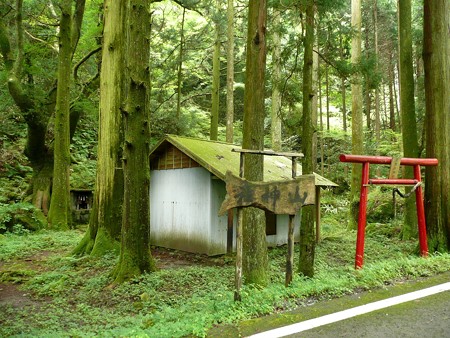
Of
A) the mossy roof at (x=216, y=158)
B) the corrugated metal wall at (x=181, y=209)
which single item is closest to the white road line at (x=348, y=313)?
the mossy roof at (x=216, y=158)

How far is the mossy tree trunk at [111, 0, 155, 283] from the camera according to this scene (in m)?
7.72

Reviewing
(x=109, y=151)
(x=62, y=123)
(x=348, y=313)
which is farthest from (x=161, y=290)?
(x=62, y=123)

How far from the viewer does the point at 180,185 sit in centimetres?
1239

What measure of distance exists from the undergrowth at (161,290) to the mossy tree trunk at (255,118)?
0.77 m

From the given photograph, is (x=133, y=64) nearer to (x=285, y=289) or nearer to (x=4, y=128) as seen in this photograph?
(x=285, y=289)

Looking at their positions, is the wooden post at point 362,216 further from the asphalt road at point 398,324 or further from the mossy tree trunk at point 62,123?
the mossy tree trunk at point 62,123

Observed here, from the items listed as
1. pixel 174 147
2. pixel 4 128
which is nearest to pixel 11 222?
pixel 174 147

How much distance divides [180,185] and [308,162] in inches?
249

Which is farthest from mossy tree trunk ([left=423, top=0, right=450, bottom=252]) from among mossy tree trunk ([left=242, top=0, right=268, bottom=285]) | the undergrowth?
mossy tree trunk ([left=242, top=0, right=268, bottom=285])

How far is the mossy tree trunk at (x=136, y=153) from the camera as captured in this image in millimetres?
7723

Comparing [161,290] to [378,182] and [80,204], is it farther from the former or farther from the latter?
[80,204]

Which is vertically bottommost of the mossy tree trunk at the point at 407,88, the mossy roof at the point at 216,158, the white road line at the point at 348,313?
the white road line at the point at 348,313

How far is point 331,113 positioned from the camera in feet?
94.5

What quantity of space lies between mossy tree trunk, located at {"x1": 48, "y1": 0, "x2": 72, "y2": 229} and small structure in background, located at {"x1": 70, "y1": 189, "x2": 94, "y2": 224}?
2.19 meters
